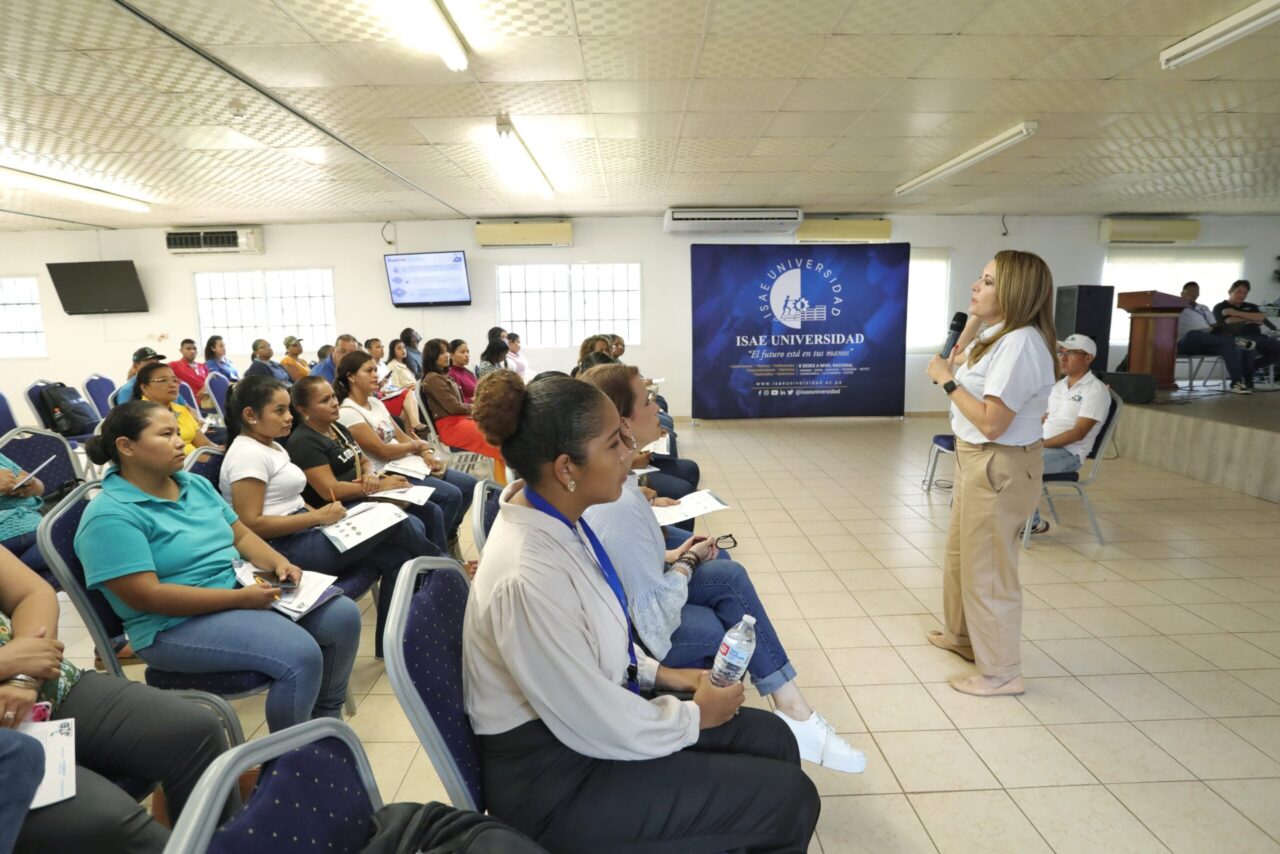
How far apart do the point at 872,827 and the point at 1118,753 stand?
0.95 metres

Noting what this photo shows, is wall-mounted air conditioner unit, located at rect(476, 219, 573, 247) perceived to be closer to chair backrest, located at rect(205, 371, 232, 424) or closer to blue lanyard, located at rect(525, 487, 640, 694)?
chair backrest, located at rect(205, 371, 232, 424)

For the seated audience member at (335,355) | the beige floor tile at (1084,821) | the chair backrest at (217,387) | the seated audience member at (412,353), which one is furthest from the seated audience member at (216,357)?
the beige floor tile at (1084,821)

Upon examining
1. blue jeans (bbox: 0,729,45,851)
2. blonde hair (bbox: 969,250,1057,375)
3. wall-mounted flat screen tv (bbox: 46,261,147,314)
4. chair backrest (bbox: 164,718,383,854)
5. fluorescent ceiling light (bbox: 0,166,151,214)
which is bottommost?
blue jeans (bbox: 0,729,45,851)

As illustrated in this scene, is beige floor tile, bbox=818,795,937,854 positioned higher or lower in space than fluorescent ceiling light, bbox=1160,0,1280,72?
lower

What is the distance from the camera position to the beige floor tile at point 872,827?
5.69 feet

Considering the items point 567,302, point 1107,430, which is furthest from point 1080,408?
point 567,302

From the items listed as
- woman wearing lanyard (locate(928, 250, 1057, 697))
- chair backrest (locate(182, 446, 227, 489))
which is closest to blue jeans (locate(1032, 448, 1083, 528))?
woman wearing lanyard (locate(928, 250, 1057, 697))

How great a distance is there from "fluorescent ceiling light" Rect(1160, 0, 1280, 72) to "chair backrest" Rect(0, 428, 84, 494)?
19.4 feet

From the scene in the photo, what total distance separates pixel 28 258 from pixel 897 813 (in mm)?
11670

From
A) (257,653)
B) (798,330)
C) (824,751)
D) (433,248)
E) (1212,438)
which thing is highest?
(433,248)

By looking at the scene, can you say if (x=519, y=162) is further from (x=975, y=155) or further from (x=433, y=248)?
(x=975, y=155)

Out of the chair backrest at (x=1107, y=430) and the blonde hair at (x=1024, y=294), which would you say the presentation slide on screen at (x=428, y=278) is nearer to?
the chair backrest at (x=1107, y=430)

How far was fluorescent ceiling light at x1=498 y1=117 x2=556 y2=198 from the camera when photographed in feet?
14.9

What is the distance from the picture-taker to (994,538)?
7.67 ft
